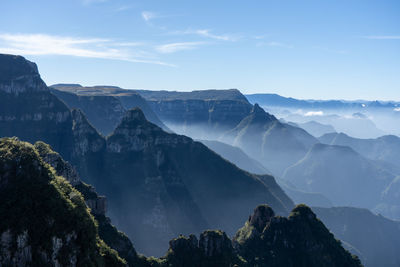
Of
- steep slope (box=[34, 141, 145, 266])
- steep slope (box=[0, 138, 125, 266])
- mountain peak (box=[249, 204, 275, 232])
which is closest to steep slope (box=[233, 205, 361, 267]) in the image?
mountain peak (box=[249, 204, 275, 232])

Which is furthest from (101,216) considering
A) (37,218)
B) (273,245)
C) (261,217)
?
(261,217)

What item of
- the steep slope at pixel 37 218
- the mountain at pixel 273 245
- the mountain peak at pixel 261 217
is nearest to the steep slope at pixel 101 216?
the mountain at pixel 273 245

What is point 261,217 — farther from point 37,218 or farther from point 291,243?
point 37,218

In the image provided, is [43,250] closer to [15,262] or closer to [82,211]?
[15,262]

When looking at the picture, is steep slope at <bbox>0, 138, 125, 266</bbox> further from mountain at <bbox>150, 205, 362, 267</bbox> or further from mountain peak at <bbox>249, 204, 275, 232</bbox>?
mountain peak at <bbox>249, 204, 275, 232</bbox>

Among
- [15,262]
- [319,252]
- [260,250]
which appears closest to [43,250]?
[15,262]

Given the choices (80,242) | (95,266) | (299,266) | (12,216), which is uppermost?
(12,216)
